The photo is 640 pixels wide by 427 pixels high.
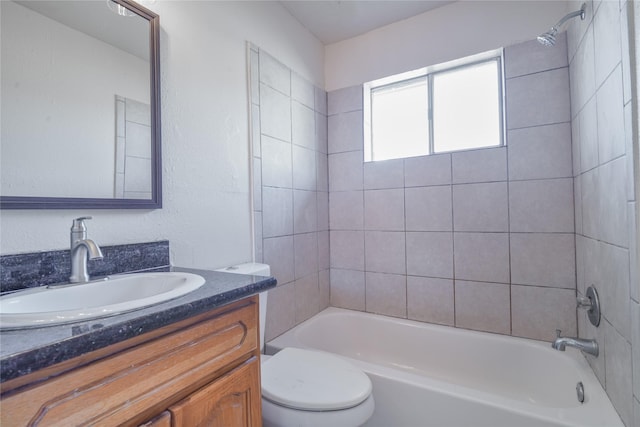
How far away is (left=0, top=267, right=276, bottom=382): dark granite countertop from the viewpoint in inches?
17.3

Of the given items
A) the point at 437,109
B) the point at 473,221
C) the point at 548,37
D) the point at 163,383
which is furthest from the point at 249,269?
the point at 548,37

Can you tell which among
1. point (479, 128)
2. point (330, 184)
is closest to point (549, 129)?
point (479, 128)

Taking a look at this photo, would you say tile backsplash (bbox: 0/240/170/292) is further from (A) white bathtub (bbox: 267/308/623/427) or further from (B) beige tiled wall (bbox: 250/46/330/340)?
(A) white bathtub (bbox: 267/308/623/427)

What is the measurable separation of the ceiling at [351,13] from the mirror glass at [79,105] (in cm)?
109

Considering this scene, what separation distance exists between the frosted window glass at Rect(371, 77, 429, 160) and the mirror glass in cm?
159

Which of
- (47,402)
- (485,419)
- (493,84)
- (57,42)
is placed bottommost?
(485,419)

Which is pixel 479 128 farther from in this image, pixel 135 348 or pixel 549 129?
pixel 135 348

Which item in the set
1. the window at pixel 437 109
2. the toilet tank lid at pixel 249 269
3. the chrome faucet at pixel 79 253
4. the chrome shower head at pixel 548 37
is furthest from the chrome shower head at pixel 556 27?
the chrome faucet at pixel 79 253

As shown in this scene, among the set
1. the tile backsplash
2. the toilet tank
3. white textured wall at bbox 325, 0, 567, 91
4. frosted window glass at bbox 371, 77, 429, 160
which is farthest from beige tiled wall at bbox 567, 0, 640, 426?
the tile backsplash

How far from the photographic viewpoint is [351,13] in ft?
6.48

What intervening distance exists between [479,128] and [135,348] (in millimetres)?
2104

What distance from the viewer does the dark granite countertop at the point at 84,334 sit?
1.44 ft

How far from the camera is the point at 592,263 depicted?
52.6 inches

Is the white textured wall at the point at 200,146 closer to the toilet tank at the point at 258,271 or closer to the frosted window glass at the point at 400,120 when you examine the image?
the toilet tank at the point at 258,271
